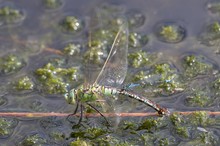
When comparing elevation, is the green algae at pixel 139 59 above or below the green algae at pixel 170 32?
below

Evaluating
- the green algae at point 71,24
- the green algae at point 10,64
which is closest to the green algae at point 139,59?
the green algae at point 71,24

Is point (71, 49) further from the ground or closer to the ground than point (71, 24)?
closer to the ground

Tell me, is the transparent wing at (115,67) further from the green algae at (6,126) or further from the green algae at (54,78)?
the green algae at (6,126)

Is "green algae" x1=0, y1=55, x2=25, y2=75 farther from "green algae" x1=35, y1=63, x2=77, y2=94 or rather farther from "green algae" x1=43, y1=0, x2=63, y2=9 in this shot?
"green algae" x1=43, y1=0, x2=63, y2=9

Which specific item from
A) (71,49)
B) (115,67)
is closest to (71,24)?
(71,49)

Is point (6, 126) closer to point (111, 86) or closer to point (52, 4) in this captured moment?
point (111, 86)

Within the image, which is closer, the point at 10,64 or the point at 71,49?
the point at 10,64

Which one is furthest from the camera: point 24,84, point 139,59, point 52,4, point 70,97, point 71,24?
point 52,4
